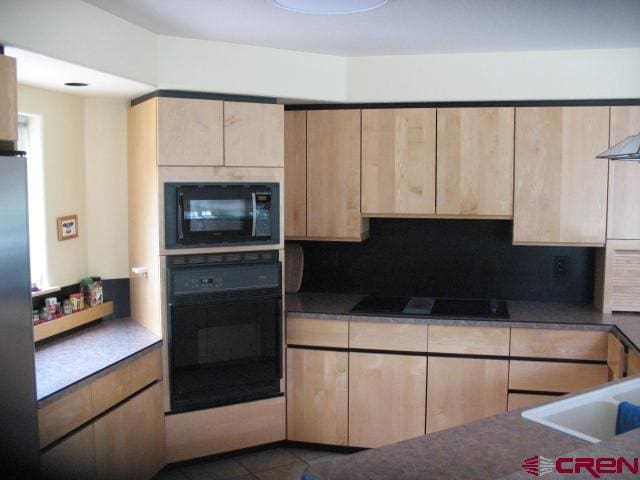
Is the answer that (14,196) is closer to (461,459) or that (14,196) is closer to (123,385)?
(123,385)

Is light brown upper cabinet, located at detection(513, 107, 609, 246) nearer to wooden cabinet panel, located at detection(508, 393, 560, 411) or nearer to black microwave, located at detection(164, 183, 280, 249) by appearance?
wooden cabinet panel, located at detection(508, 393, 560, 411)

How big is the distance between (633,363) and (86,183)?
119 inches

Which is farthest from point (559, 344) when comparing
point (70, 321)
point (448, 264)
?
point (70, 321)

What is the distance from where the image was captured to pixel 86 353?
3.13 meters

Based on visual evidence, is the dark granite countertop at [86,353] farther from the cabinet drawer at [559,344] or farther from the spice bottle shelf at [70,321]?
the cabinet drawer at [559,344]

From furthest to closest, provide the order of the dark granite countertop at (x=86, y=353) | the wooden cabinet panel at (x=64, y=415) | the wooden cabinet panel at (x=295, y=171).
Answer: the wooden cabinet panel at (x=295, y=171) < the dark granite countertop at (x=86, y=353) < the wooden cabinet panel at (x=64, y=415)

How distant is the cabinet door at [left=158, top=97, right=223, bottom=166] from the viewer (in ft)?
11.1

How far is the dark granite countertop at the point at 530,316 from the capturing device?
3.55 metres

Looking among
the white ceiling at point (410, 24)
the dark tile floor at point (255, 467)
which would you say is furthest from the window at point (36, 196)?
the dark tile floor at point (255, 467)

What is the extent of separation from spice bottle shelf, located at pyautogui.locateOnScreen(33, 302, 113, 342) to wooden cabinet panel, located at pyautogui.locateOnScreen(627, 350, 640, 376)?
2771 mm

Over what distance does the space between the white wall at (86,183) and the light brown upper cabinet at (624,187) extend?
109 inches

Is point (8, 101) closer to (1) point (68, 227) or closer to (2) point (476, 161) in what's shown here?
(1) point (68, 227)

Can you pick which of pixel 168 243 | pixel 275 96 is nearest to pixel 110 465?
pixel 168 243

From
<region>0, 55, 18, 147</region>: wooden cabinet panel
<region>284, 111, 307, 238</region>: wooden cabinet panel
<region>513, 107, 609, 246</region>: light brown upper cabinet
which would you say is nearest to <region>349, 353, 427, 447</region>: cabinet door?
<region>284, 111, 307, 238</region>: wooden cabinet panel
